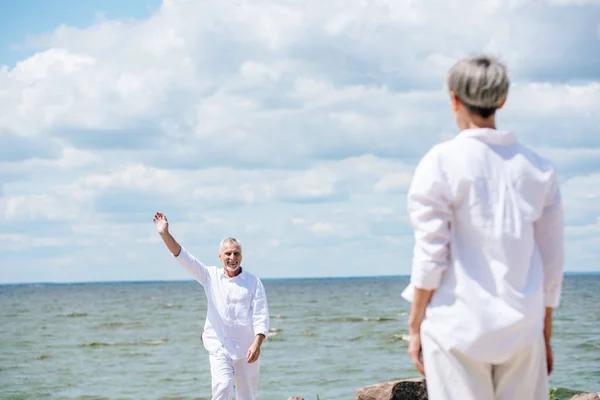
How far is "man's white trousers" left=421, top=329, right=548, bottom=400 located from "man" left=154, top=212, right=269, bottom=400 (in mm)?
4934

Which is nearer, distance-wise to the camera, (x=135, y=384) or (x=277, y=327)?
(x=135, y=384)

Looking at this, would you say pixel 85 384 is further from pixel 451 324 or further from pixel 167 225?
pixel 451 324

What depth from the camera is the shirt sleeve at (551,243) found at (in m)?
3.44

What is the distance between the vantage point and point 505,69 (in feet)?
11.0

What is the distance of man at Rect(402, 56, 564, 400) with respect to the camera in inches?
128

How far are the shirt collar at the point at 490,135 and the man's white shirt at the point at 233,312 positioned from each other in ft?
17.0

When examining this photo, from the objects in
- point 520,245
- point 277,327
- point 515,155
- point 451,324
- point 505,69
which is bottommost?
point 277,327

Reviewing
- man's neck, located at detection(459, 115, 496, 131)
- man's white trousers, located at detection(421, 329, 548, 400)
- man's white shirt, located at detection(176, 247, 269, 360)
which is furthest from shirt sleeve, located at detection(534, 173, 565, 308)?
man's white shirt, located at detection(176, 247, 269, 360)

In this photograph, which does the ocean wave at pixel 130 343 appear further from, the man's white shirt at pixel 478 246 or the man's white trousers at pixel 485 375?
the man's white shirt at pixel 478 246


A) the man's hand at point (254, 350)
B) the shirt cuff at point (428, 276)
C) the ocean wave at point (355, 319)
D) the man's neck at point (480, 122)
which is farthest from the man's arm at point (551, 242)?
the ocean wave at point (355, 319)

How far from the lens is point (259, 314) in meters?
8.33

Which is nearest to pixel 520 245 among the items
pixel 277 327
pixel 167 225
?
pixel 167 225

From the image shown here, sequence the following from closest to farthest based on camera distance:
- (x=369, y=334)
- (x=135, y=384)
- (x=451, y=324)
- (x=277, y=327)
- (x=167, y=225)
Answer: (x=451, y=324)
(x=167, y=225)
(x=135, y=384)
(x=369, y=334)
(x=277, y=327)

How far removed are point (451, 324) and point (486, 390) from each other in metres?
0.31
